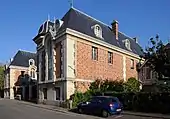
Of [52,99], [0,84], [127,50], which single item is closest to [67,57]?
[52,99]

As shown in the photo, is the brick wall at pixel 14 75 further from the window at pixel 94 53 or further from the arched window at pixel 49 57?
the window at pixel 94 53

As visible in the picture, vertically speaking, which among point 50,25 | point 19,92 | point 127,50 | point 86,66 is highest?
point 50,25

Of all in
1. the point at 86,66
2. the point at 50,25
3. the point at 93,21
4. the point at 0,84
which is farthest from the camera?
the point at 0,84

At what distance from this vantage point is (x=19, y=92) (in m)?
55.9

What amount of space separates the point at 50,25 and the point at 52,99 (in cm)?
938

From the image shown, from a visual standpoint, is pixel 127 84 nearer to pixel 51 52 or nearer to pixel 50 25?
pixel 51 52

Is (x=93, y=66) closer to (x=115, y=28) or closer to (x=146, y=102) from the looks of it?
(x=146, y=102)

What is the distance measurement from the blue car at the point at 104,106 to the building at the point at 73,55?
7.21 metres

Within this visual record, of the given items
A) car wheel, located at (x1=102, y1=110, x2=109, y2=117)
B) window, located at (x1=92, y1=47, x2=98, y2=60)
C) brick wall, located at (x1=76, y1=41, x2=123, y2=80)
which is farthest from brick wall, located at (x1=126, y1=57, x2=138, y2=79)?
car wheel, located at (x1=102, y1=110, x2=109, y2=117)

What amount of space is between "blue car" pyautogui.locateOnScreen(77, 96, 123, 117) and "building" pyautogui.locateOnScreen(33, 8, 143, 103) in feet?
23.7

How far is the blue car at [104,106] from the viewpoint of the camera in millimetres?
20781

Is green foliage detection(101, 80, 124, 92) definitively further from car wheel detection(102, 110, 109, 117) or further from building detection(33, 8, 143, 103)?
car wheel detection(102, 110, 109, 117)

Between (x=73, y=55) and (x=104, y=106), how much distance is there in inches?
415

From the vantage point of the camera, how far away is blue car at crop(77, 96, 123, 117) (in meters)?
20.8
